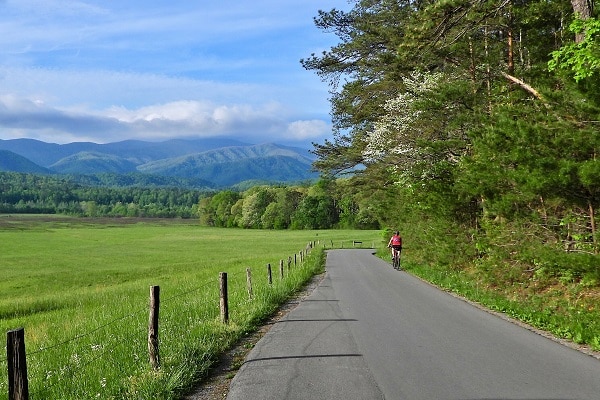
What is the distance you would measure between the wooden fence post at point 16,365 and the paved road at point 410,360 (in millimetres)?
2476

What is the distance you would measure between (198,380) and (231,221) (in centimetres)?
14701

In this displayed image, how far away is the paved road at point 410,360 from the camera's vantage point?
6410 millimetres

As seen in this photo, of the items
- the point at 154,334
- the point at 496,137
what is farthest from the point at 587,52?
the point at 154,334

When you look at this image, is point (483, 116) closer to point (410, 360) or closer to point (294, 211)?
point (410, 360)

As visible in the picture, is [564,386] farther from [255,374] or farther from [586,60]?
[586,60]

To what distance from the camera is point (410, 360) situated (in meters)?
7.91

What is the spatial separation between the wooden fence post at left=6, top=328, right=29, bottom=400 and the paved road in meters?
2.48

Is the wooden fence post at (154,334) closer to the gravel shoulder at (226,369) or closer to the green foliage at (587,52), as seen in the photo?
the gravel shoulder at (226,369)

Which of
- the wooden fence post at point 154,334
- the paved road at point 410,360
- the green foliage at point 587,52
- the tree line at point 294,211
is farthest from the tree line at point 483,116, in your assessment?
the tree line at point 294,211

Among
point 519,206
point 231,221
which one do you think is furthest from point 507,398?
point 231,221

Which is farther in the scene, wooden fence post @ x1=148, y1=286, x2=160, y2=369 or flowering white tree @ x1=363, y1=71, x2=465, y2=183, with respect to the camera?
flowering white tree @ x1=363, y1=71, x2=465, y2=183

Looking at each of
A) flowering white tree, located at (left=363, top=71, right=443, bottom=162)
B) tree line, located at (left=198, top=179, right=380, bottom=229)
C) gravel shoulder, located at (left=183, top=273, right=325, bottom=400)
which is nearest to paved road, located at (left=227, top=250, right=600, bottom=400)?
gravel shoulder, located at (left=183, top=273, right=325, bottom=400)

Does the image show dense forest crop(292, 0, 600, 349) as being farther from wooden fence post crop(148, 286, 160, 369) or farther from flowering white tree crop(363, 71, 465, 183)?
wooden fence post crop(148, 286, 160, 369)

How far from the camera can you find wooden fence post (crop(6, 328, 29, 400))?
15.8 ft
